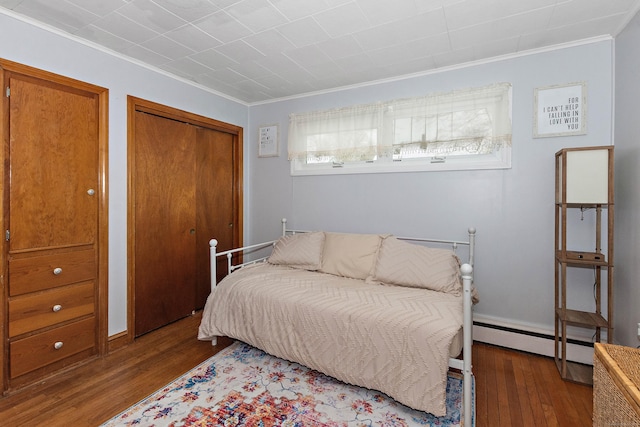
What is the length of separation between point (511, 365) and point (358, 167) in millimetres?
1975

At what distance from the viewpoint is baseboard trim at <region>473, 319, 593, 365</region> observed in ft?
A: 7.20

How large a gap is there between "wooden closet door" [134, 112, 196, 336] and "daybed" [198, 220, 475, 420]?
67cm

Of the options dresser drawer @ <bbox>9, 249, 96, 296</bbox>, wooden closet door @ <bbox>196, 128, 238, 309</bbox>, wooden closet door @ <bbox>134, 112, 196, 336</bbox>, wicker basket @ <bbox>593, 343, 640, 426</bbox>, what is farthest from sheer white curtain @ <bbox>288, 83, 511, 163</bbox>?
dresser drawer @ <bbox>9, 249, 96, 296</bbox>

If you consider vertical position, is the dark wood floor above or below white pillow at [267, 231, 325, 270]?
below

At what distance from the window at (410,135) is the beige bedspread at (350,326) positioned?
1.15 meters

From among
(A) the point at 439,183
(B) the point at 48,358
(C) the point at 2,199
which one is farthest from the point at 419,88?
(B) the point at 48,358

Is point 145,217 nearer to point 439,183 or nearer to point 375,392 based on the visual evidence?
point 375,392

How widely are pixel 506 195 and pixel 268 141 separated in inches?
94.8

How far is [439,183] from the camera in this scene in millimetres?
2648

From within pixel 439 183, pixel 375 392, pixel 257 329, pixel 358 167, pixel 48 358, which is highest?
pixel 358 167

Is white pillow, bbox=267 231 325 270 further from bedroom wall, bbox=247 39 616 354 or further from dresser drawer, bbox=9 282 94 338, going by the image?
dresser drawer, bbox=9 282 94 338

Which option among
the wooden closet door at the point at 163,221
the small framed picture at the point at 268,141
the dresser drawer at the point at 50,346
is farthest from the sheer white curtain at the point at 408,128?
the dresser drawer at the point at 50,346

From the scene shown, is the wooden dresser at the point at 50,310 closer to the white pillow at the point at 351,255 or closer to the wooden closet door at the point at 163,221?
the wooden closet door at the point at 163,221

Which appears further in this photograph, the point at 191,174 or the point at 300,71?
the point at 191,174
